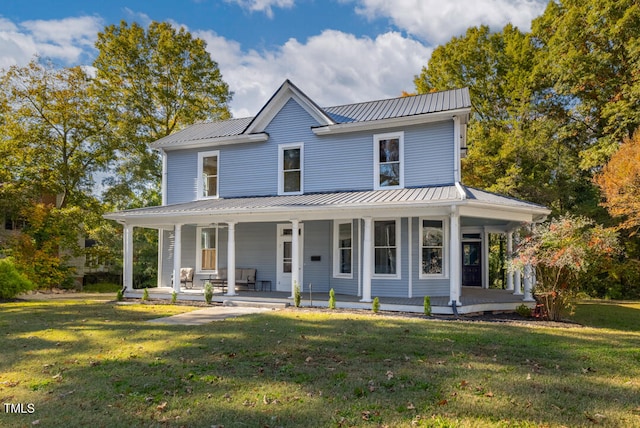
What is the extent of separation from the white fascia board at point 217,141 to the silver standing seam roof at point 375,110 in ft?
0.33

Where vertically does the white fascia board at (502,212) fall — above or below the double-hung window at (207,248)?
above

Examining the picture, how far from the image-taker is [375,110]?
15852 millimetres

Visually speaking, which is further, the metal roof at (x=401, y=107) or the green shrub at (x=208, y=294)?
the metal roof at (x=401, y=107)

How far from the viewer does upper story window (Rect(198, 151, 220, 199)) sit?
17.3 m

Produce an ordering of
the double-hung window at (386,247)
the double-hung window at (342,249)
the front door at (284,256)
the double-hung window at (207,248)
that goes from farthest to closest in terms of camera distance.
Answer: the double-hung window at (207,248) → the front door at (284,256) → the double-hung window at (342,249) → the double-hung window at (386,247)

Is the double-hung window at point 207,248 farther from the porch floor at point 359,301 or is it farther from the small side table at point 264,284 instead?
the small side table at point 264,284

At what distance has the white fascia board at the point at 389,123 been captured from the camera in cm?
1360

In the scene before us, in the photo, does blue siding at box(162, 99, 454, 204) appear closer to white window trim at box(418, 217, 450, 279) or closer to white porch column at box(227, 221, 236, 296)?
white window trim at box(418, 217, 450, 279)

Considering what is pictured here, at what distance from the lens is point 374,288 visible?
14195 mm

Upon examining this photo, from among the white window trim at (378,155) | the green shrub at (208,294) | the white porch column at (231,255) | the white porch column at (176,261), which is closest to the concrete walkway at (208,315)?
the green shrub at (208,294)

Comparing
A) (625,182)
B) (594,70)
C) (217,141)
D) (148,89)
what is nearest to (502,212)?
(625,182)

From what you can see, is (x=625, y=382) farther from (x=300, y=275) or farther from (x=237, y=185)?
(x=237, y=185)

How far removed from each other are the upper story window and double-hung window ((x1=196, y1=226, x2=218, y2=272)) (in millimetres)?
1401

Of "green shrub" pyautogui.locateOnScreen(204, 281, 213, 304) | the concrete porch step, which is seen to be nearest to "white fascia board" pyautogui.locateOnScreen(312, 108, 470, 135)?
the concrete porch step
